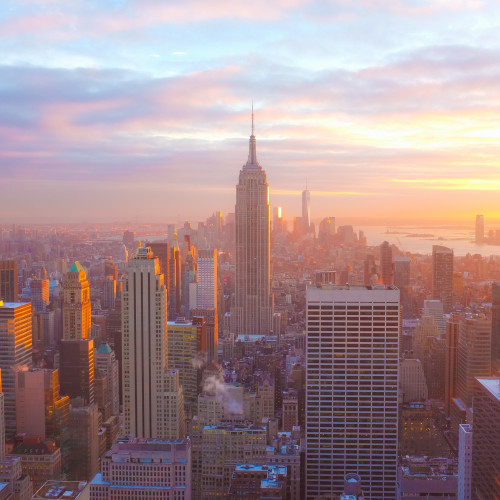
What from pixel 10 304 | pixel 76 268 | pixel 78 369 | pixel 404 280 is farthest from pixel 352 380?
pixel 10 304

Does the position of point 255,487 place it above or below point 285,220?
below

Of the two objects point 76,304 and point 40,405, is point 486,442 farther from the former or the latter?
point 76,304

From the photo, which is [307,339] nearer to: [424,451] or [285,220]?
[424,451]

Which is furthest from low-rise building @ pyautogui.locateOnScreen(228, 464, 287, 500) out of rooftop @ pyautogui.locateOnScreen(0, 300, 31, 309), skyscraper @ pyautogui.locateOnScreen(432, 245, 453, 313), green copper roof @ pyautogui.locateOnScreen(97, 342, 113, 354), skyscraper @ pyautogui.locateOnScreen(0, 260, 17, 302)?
skyscraper @ pyautogui.locateOnScreen(0, 260, 17, 302)

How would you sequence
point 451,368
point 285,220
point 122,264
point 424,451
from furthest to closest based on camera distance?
point 285,220 → point 451,368 → point 122,264 → point 424,451

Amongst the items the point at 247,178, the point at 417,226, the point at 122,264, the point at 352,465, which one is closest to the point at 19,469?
the point at 122,264

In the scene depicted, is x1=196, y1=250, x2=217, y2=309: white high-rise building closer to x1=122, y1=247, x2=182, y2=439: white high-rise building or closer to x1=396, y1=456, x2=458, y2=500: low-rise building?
x1=122, y1=247, x2=182, y2=439: white high-rise building
